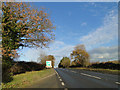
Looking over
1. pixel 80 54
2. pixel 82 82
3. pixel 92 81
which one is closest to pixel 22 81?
pixel 82 82

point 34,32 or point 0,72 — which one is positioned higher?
point 34,32

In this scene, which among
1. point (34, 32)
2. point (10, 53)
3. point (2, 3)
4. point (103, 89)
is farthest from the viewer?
point (34, 32)

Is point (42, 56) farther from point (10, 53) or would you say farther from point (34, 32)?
point (10, 53)

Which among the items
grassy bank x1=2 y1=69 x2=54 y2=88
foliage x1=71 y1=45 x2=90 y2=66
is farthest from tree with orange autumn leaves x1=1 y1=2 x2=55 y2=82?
foliage x1=71 y1=45 x2=90 y2=66

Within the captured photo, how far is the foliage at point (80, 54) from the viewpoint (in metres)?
55.7

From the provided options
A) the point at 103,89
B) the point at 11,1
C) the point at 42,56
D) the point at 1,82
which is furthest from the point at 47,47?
the point at 42,56

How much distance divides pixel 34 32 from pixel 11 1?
508 cm

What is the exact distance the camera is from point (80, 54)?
5956 cm

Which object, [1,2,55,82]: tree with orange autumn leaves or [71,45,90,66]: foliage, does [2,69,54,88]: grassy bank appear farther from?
[71,45,90,66]: foliage

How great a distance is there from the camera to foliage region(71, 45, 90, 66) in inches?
2192

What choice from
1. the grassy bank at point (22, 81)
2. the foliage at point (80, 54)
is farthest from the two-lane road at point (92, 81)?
the foliage at point (80, 54)

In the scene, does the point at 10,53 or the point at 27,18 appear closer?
the point at 10,53

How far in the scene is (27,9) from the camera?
15359 millimetres

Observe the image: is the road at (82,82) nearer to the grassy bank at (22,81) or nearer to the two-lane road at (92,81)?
the two-lane road at (92,81)
